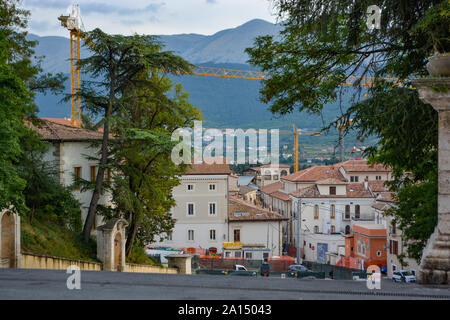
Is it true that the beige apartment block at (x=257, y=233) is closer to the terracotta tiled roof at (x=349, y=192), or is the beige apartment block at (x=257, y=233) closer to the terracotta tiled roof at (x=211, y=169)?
the terracotta tiled roof at (x=211, y=169)

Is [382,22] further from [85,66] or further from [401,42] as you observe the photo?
[85,66]

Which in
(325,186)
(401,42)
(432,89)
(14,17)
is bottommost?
(325,186)

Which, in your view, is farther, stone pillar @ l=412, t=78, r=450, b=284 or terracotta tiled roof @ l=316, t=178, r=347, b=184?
terracotta tiled roof @ l=316, t=178, r=347, b=184

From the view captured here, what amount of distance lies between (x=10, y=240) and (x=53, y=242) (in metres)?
4.59

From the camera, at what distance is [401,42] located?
12.1m

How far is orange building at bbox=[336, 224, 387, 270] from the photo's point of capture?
4722 centimetres

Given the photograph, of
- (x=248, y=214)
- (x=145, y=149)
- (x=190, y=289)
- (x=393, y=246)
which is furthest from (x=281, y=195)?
(x=190, y=289)

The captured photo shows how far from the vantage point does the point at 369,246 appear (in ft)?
156

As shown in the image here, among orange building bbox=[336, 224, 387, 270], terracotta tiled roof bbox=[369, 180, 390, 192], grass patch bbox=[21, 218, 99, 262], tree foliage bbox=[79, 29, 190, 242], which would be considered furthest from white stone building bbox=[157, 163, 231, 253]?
grass patch bbox=[21, 218, 99, 262]

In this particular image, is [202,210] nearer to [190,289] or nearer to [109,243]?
[109,243]

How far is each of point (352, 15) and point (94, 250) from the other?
15.6 m

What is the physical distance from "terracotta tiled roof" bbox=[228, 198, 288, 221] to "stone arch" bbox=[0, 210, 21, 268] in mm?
37656

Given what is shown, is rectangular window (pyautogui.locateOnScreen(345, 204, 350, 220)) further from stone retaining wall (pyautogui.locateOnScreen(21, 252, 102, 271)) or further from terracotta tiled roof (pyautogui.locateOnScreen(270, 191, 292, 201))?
stone retaining wall (pyautogui.locateOnScreen(21, 252, 102, 271))
